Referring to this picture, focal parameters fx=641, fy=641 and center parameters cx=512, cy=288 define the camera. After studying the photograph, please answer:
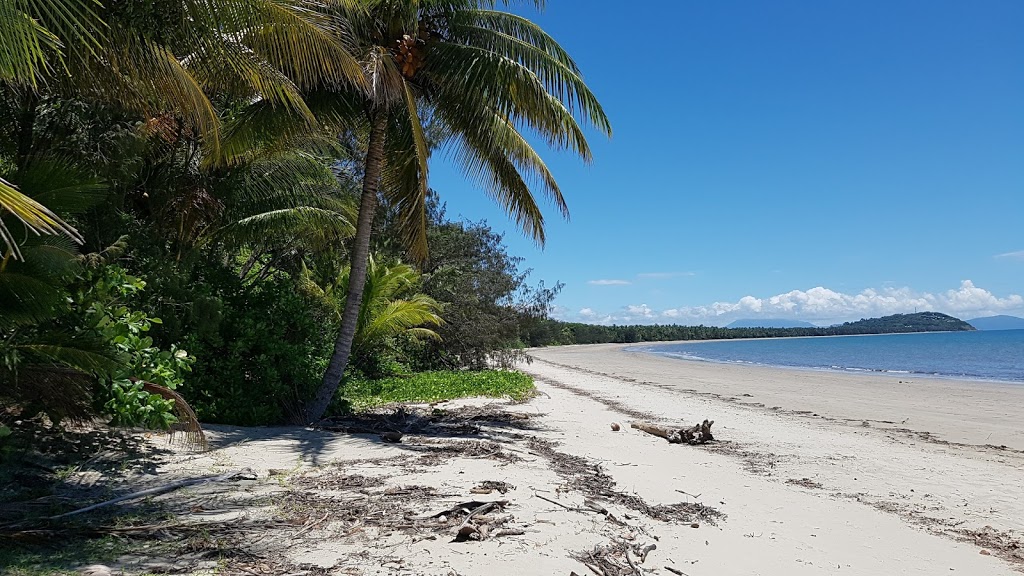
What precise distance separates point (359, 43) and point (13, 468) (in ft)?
21.5

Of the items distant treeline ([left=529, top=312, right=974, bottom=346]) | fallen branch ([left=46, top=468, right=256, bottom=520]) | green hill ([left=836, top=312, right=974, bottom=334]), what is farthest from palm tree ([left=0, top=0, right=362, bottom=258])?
green hill ([left=836, top=312, right=974, bottom=334])

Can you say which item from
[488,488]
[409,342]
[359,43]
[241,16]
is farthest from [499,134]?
[409,342]

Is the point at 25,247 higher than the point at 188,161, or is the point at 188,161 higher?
the point at 188,161

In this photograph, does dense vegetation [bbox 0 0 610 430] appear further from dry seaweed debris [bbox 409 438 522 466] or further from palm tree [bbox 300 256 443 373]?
dry seaweed debris [bbox 409 438 522 466]

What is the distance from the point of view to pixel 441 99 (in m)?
9.73

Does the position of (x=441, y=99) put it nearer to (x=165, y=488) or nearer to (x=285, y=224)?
(x=285, y=224)

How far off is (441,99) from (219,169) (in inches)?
147

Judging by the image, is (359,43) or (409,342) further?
(409,342)

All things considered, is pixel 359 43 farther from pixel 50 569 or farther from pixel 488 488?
pixel 50 569

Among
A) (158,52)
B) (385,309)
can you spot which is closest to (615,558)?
(158,52)

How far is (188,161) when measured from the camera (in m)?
9.57

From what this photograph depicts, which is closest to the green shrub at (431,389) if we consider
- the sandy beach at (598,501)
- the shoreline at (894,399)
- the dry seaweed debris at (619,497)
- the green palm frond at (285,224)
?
the sandy beach at (598,501)

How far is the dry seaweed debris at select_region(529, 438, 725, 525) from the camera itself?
16.4 feet

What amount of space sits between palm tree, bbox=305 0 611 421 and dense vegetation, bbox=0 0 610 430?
0.03 meters
